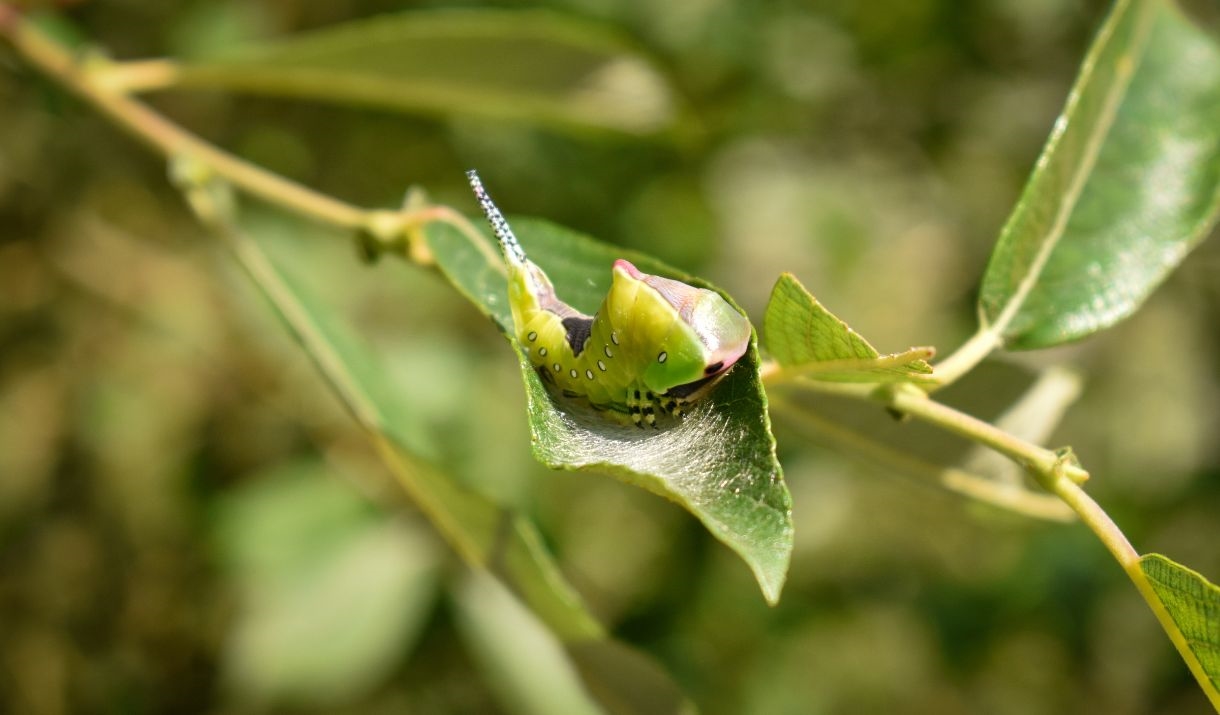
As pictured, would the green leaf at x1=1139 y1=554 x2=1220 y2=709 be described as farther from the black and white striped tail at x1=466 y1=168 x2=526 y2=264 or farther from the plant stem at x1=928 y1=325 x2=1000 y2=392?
the black and white striped tail at x1=466 y1=168 x2=526 y2=264

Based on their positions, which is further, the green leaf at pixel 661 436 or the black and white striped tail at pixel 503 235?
the black and white striped tail at pixel 503 235

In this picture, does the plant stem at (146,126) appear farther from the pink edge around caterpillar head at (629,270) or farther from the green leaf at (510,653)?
the green leaf at (510,653)

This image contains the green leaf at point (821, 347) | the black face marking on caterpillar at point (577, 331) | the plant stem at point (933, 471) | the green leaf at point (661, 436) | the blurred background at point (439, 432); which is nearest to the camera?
the green leaf at point (661, 436)

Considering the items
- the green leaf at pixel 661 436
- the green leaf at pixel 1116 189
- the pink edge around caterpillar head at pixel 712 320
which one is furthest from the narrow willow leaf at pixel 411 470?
the green leaf at pixel 1116 189

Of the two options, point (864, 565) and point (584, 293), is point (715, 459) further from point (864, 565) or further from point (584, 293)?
point (864, 565)

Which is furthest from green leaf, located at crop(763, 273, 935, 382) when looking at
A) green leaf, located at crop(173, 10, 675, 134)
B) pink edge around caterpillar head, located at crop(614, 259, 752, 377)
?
green leaf, located at crop(173, 10, 675, 134)

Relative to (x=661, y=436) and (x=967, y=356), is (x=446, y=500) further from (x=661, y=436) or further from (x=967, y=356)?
(x=967, y=356)

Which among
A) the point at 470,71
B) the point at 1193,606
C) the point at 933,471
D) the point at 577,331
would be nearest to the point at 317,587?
the point at 470,71
